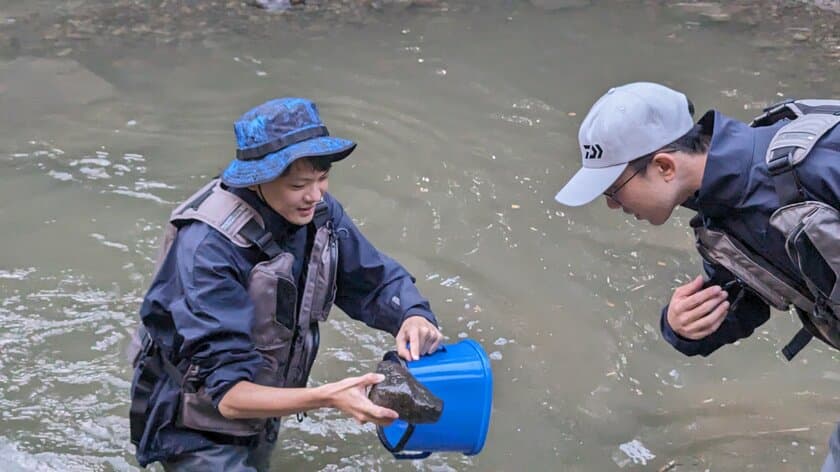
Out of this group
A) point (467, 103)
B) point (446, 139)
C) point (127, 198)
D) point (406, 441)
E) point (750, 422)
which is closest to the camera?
point (406, 441)

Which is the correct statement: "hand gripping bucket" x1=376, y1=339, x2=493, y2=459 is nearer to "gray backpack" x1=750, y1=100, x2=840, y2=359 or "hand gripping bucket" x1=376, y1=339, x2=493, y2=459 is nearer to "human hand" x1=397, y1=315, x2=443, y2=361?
"human hand" x1=397, y1=315, x2=443, y2=361

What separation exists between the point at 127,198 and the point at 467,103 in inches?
119

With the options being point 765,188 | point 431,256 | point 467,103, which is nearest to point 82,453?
point 431,256

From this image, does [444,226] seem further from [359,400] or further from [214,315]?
[359,400]

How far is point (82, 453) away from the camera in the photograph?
4418 millimetres

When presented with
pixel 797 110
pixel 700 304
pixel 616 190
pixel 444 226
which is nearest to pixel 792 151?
pixel 797 110

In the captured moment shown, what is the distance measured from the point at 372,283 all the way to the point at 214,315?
0.80 metres

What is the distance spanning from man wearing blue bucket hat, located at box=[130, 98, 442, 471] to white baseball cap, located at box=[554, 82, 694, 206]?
84 centimetres

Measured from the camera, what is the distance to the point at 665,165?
2.82 meters

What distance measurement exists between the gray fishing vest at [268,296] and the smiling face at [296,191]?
0.08 meters

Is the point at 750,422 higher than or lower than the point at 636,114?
lower

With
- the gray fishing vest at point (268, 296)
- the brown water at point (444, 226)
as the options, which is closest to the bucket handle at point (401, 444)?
the gray fishing vest at point (268, 296)

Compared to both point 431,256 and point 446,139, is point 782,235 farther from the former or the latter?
point 446,139

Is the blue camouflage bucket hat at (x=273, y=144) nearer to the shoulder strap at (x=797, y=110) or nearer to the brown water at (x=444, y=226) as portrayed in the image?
the shoulder strap at (x=797, y=110)
